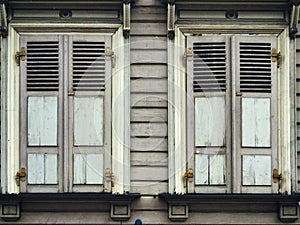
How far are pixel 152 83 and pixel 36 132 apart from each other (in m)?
1.70

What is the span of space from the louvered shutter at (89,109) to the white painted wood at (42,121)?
9.6 inches

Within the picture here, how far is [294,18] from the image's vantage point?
9750mm

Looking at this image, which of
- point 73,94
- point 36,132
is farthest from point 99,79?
point 36,132

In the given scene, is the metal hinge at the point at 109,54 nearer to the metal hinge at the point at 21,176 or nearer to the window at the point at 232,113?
the window at the point at 232,113

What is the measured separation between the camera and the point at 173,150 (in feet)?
31.9

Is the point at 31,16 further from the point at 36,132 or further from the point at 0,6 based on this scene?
the point at 36,132

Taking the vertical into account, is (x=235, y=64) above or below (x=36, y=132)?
above

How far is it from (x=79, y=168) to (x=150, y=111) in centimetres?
123

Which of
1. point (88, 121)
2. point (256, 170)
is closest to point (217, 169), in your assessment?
point (256, 170)

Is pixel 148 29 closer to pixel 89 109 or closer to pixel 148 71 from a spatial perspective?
pixel 148 71

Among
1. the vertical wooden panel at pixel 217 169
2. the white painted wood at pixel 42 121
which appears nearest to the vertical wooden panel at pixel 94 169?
the white painted wood at pixel 42 121

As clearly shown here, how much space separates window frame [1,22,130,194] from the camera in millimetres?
9703

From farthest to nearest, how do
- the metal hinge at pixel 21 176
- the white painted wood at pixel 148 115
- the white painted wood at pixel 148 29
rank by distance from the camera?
the white painted wood at pixel 148 29
the white painted wood at pixel 148 115
the metal hinge at pixel 21 176

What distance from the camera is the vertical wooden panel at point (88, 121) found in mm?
9750
